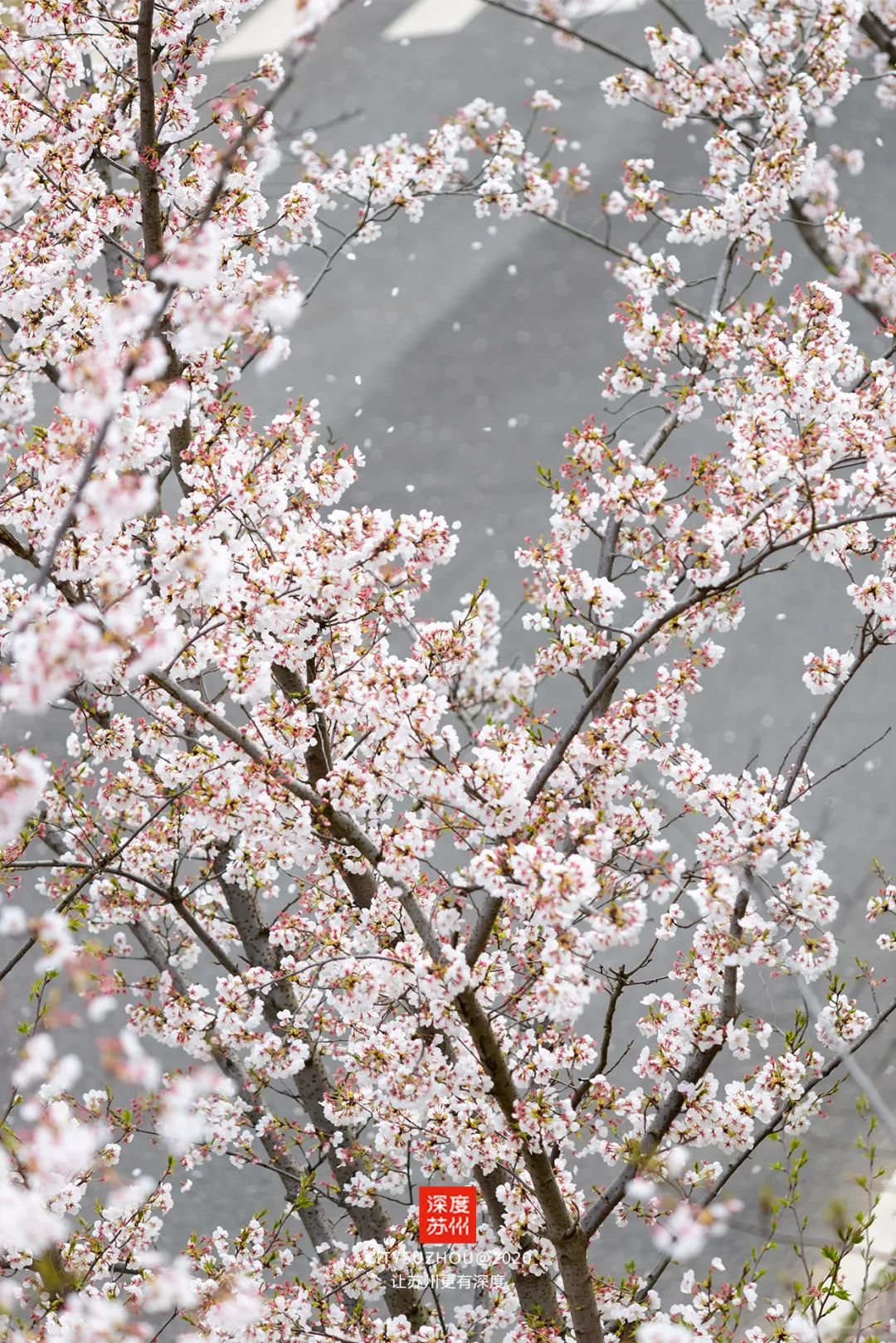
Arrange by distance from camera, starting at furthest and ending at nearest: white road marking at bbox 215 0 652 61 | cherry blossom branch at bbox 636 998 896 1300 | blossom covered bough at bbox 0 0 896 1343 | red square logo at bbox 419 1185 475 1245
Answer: white road marking at bbox 215 0 652 61
red square logo at bbox 419 1185 475 1245
cherry blossom branch at bbox 636 998 896 1300
blossom covered bough at bbox 0 0 896 1343

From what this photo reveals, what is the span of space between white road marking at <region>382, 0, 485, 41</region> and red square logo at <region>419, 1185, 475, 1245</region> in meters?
8.10

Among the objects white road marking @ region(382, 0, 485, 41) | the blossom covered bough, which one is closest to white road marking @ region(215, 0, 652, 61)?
white road marking @ region(382, 0, 485, 41)

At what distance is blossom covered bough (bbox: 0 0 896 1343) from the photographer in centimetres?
242

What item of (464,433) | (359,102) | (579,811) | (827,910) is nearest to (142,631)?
(579,811)

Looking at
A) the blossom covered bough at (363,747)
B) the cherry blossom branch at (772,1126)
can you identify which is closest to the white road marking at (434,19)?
the blossom covered bough at (363,747)

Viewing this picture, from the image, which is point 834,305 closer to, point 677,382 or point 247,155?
point 677,382

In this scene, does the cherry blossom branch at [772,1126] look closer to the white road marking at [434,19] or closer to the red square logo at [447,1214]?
the red square logo at [447,1214]

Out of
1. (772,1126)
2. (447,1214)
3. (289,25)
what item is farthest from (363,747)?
(289,25)

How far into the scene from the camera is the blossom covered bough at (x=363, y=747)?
2.42 meters

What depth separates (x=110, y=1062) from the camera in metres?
1.67

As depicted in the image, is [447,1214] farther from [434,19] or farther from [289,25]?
[434,19]

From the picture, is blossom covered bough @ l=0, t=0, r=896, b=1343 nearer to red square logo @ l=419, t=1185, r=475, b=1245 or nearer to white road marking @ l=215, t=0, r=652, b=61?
red square logo @ l=419, t=1185, r=475, b=1245

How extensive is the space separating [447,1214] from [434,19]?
8402 mm

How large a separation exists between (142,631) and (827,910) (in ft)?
5.19
